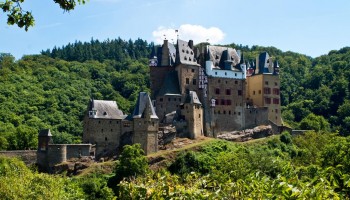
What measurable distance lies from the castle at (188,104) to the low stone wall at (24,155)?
124 centimetres

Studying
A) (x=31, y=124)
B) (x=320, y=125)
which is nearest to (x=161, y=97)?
(x=320, y=125)

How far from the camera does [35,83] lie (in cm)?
14438

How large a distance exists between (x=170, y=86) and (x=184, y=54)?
5496 millimetres

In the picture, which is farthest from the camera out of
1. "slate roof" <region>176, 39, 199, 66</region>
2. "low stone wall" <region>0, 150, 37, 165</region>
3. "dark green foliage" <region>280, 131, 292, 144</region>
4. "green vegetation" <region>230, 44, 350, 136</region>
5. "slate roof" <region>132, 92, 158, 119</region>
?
"green vegetation" <region>230, 44, 350, 136</region>

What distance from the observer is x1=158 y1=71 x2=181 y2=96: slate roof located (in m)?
78.0

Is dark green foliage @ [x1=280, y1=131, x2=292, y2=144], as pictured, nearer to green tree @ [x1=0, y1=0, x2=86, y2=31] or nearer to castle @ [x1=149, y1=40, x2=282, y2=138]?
castle @ [x1=149, y1=40, x2=282, y2=138]

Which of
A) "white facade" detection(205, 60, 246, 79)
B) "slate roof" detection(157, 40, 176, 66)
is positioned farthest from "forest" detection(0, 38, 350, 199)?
"slate roof" detection(157, 40, 176, 66)

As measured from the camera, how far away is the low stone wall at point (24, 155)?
237 ft

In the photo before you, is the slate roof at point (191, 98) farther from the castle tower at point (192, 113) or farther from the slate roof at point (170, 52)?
the slate roof at point (170, 52)

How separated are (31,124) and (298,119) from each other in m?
58.0

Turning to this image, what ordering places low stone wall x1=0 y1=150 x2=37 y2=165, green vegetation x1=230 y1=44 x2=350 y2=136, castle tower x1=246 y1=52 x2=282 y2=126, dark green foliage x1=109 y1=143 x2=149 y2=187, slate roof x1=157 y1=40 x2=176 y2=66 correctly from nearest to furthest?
dark green foliage x1=109 y1=143 x2=149 y2=187, low stone wall x1=0 y1=150 x2=37 y2=165, slate roof x1=157 y1=40 x2=176 y2=66, castle tower x1=246 y1=52 x2=282 y2=126, green vegetation x1=230 y1=44 x2=350 y2=136

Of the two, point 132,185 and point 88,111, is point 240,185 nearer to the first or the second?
point 132,185

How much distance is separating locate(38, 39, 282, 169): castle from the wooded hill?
15552mm

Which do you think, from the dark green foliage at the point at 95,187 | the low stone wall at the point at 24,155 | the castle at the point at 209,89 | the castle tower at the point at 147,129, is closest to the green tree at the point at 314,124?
the castle at the point at 209,89
